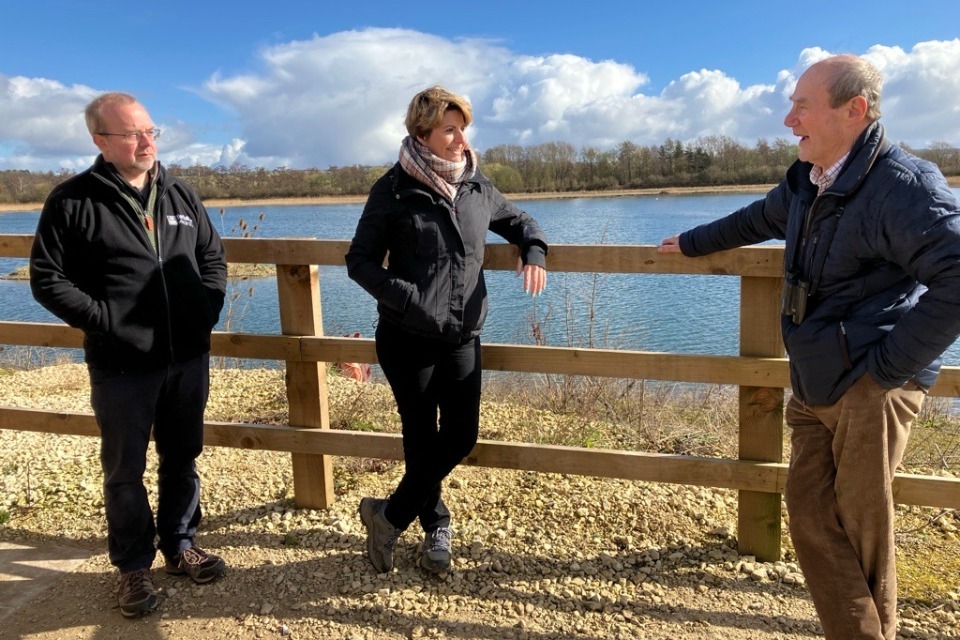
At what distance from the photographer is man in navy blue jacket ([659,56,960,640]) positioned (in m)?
1.98

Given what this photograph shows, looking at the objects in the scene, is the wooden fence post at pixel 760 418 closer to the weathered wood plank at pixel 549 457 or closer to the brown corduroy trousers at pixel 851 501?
the weathered wood plank at pixel 549 457

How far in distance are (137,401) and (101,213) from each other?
0.74 m

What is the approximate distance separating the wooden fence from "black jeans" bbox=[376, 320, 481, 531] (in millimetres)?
329

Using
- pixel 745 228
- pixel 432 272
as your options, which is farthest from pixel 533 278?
pixel 745 228

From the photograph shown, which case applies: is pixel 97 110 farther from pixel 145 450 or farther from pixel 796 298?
pixel 796 298

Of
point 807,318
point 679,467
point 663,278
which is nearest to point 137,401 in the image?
point 679,467

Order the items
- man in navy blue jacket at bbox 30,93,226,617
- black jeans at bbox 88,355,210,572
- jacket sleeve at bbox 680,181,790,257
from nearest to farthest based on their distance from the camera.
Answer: jacket sleeve at bbox 680,181,790,257, man in navy blue jacket at bbox 30,93,226,617, black jeans at bbox 88,355,210,572

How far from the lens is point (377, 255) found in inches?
111

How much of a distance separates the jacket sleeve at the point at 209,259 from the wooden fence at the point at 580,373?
289 millimetres

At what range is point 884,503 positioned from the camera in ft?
7.39

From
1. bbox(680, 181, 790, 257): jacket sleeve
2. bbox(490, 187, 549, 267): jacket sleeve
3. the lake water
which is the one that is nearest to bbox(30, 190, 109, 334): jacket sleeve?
bbox(490, 187, 549, 267): jacket sleeve

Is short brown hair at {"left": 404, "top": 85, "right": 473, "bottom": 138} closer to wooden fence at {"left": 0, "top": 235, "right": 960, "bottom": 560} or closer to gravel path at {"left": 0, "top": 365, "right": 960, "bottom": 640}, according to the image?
wooden fence at {"left": 0, "top": 235, "right": 960, "bottom": 560}

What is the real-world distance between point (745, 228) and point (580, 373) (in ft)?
3.03

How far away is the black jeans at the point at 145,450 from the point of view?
286 cm
